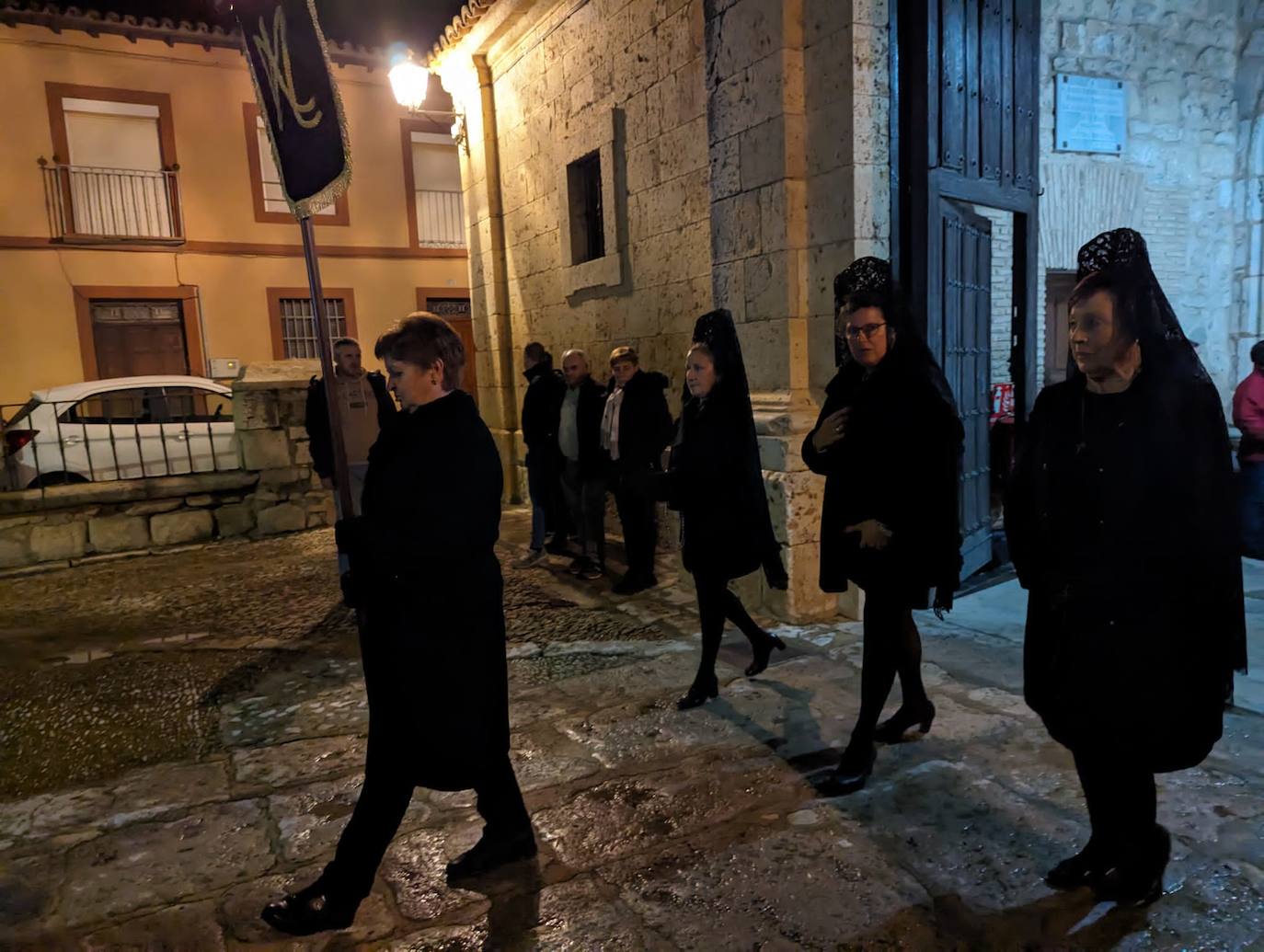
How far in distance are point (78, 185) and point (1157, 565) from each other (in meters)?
16.7

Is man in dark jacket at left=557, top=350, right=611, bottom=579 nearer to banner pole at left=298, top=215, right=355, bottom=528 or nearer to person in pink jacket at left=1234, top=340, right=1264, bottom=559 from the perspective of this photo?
banner pole at left=298, top=215, right=355, bottom=528

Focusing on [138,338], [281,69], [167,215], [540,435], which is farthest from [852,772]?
[167,215]

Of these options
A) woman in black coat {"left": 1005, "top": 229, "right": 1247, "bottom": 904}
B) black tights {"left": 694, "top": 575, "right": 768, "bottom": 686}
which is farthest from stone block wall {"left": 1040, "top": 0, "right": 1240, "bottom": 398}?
woman in black coat {"left": 1005, "top": 229, "right": 1247, "bottom": 904}

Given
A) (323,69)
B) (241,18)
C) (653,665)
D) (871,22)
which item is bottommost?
(653,665)

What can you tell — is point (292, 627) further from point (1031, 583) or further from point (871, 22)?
point (871, 22)

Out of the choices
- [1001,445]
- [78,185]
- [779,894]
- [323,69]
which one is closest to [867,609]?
[779,894]

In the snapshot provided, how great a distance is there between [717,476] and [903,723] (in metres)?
1.27

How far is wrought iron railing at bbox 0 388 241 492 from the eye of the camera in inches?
306

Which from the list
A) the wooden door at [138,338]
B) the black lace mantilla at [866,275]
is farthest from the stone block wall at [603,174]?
the wooden door at [138,338]

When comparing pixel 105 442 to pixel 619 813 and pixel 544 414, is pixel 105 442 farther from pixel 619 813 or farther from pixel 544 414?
pixel 619 813

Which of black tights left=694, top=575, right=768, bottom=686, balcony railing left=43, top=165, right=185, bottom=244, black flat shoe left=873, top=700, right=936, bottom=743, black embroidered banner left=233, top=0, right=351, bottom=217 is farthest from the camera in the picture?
balcony railing left=43, top=165, right=185, bottom=244

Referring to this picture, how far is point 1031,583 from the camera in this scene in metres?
2.35

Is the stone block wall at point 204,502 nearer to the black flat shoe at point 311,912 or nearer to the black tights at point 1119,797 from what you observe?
the black flat shoe at point 311,912

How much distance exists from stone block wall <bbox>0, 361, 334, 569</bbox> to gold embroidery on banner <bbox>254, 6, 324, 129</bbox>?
5.61 m
